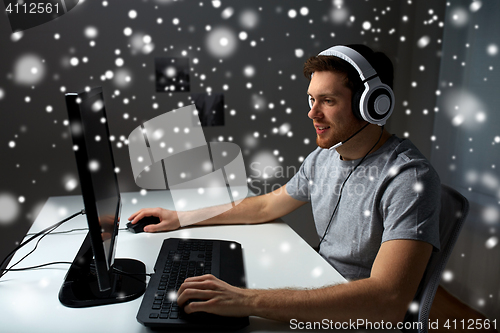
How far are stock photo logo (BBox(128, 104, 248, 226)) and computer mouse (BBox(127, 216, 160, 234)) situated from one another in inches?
27.6

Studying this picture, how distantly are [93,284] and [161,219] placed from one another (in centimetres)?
Answer: 39

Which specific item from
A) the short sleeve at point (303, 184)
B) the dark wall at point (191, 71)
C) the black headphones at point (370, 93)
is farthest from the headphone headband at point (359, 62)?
the dark wall at point (191, 71)

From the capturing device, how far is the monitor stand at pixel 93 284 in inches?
30.5

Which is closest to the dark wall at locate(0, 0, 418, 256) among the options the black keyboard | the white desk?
the white desk

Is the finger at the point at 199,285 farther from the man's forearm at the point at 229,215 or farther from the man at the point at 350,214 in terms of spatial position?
the man's forearm at the point at 229,215

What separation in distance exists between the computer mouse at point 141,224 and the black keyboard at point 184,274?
0.16 metres

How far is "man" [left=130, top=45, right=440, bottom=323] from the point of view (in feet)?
2.37

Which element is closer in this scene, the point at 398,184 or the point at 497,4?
the point at 398,184

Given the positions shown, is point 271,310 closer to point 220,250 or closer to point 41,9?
point 220,250

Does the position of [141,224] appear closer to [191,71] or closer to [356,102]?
[356,102]

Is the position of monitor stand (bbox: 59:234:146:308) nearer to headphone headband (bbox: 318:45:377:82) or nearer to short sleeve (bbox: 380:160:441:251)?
short sleeve (bbox: 380:160:441:251)

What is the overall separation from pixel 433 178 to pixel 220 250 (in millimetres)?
561

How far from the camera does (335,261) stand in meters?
1.10

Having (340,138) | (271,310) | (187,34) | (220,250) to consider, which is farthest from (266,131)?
(271,310)
